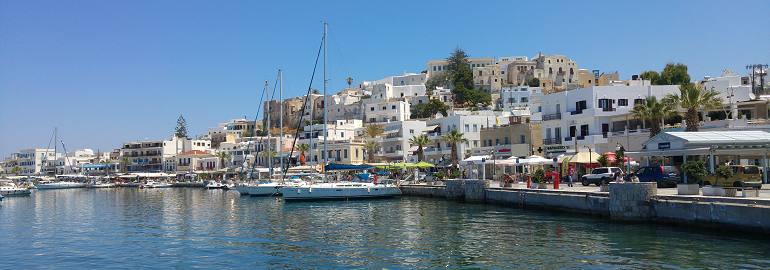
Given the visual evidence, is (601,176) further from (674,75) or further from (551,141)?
(674,75)

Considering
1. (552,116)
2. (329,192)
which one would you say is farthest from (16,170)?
(552,116)

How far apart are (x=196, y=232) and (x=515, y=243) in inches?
656

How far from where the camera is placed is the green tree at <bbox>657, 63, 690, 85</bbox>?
96.5m

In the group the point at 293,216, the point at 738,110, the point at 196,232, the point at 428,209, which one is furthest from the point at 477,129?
the point at 196,232

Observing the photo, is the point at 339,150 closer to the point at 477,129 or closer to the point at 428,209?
the point at 477,129

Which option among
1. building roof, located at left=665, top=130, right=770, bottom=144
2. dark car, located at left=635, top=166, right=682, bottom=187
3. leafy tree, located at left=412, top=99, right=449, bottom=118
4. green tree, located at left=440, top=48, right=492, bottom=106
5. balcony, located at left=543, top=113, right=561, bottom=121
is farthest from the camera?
green tree, located at left=440, top=48, right=492, bottom=106

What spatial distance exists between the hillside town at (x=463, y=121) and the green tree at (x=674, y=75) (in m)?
0.21

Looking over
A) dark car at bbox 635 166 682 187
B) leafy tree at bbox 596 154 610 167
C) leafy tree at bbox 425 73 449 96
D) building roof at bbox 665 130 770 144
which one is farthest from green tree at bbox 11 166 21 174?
building roof at bbox 665 130 770 144

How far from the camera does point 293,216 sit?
1592 inches

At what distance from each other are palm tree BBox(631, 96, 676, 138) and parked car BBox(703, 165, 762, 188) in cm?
1345

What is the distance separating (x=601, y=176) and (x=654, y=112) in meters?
9.79

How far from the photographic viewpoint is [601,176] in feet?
134

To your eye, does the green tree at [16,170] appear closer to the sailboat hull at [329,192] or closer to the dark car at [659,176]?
the sailboat hull at [329,192]

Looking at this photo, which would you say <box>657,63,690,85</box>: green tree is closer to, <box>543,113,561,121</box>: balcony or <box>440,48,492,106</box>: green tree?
<box>440,48,492,106</box>: green tree
